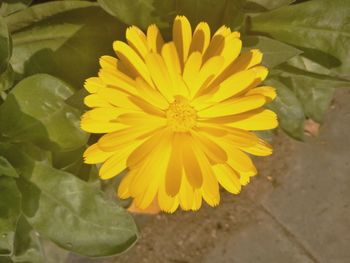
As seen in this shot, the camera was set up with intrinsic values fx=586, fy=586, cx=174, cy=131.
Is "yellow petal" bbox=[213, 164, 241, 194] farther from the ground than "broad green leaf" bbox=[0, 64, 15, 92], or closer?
closer

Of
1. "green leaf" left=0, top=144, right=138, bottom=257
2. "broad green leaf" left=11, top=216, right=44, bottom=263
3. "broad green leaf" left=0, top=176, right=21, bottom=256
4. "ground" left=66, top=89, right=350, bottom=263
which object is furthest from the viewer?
"ground" left=66, top=89, right=350, bottom=263

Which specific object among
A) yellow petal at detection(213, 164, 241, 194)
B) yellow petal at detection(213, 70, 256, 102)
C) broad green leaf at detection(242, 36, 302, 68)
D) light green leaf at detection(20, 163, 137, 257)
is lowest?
light green leaf at detection(20, 163, 137, 257)

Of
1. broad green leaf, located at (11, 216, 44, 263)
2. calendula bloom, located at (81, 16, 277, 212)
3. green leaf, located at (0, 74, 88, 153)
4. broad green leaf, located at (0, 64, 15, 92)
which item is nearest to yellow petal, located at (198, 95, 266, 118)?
calendula bloom, located at (81, 16, 277, 212)

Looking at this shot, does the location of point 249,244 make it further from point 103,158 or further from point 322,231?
point 103,158

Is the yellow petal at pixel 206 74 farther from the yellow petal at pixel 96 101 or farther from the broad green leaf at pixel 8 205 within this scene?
the broad green leaf at pixel 8 205

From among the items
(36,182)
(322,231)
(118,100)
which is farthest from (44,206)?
(322,231)

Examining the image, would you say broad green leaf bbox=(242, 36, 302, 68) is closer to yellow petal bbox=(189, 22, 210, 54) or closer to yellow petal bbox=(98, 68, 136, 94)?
yellow petal bbox=(189, 22, 210, 54)

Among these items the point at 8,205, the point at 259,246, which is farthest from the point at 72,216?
the point at 259,246
